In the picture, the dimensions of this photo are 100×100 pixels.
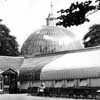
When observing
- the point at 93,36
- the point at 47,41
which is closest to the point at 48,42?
the point at 47,41

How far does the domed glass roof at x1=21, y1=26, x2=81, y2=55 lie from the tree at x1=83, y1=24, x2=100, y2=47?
4.11 m

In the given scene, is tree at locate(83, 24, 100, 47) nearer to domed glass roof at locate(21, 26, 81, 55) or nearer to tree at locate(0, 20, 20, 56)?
domed glass roof at locate(21, 26, 81, 55)

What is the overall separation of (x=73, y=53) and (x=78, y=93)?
325 inches

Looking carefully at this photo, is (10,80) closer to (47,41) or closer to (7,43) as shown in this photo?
(47,41)

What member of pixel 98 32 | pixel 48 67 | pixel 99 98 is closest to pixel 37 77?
pixel 48 67

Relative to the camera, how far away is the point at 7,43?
76125 mm

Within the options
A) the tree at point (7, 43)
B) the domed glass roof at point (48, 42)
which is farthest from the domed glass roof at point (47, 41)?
the tree at point (7, 43)

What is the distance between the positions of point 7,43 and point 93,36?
15.6 m

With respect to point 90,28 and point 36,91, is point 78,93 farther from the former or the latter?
point 90,28

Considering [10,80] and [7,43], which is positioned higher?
[7,43]

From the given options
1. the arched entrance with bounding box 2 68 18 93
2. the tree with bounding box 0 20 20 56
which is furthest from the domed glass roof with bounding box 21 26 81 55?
the arched entrance with bounding box 2 68 18 93

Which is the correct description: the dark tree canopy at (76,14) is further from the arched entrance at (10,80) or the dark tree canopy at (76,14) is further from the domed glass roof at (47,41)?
the domed glass roof at (47,41)

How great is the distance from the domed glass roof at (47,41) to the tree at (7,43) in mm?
7749

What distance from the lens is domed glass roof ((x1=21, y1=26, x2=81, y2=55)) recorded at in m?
65.8
